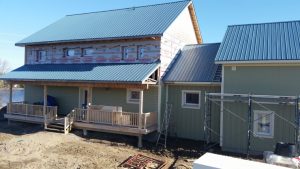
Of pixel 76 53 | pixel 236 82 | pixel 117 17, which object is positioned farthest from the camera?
pixel 117 17

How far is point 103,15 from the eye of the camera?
22500 mm

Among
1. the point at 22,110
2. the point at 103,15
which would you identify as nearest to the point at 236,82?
the point at 103,15

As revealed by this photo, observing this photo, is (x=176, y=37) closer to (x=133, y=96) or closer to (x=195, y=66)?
(x=195, y=66)

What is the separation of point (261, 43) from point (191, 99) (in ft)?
15.7

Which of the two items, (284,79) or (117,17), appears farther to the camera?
(117,17)

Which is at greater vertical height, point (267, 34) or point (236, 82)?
point (267, 34)

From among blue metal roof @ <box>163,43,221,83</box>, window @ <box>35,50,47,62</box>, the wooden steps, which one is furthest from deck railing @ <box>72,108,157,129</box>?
window @ <box>35,50,47,62</box>

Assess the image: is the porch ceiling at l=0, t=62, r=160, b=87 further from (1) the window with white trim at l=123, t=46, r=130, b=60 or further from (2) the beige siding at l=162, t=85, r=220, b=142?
(2) the beige siding at l=162, t=85, r=220, b=142

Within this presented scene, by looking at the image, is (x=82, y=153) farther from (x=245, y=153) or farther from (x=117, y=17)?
(x=117, y=17)

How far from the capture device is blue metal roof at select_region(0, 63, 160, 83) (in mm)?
15711

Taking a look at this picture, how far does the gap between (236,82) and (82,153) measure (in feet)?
27.1

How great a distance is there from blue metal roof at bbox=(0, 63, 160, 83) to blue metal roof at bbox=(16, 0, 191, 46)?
6.07 ft

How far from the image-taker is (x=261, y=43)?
14.8 m

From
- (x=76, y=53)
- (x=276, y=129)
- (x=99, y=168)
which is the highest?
(x=76, y=53)
